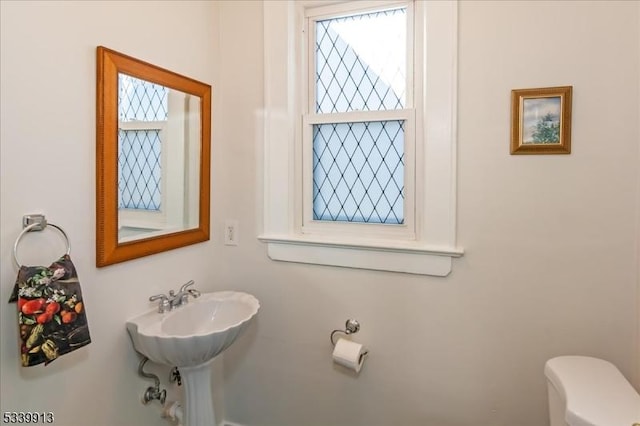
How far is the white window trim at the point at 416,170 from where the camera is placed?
5.03 feet

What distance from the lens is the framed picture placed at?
139cm

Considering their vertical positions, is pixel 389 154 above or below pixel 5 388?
above

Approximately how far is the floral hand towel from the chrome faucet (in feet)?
1.31

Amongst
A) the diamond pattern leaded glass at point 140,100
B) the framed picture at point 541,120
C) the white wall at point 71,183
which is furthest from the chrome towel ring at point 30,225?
the framed picture at point 541,120

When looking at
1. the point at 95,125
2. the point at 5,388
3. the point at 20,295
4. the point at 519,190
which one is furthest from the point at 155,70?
the point at 519,190

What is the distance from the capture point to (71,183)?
1.22m

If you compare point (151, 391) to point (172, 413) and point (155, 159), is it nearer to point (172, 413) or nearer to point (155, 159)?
point (172, 413)

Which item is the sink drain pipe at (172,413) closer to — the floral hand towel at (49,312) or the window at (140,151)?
the floral hand towel at (49,312)

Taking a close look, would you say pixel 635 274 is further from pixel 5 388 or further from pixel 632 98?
pixel 5 388

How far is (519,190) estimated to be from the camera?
147 cm

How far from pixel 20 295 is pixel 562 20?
6.43 ft

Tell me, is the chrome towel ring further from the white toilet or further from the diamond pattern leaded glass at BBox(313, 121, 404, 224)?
the white toilet

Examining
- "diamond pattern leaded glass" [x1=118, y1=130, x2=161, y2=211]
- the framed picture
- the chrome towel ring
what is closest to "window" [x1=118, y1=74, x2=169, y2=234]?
"diamond pattern leaded glass" [x1=118, y1=130, x2=161, y2=211]

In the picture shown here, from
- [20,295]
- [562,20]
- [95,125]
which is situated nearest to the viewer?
[20,295]
